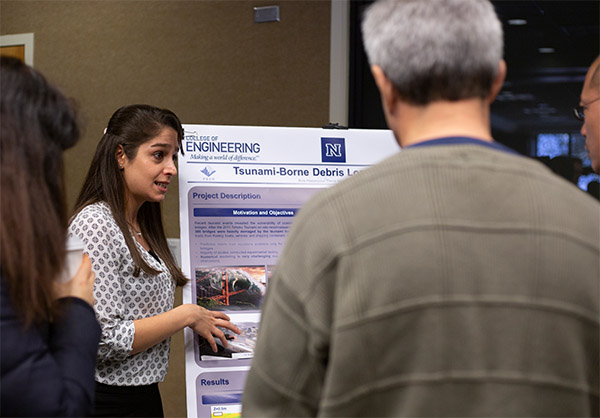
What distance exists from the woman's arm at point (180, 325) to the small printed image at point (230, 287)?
0.05 m

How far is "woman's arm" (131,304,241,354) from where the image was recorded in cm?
191

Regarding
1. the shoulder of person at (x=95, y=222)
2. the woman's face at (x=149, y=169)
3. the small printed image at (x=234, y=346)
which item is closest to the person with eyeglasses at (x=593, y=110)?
the small printed image at (x=234, y=346)

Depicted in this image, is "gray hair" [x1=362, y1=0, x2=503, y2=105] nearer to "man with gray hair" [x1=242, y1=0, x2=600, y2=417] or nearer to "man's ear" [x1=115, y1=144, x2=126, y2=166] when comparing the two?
"man with gray hair" [x1=242, y1=0, x2=600, y2=417]

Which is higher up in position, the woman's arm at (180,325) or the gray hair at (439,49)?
the gray hair at (439,49)

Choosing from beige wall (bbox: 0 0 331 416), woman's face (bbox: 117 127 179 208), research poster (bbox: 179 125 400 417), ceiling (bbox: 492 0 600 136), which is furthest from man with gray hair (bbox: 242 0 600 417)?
beige wall (bbox: 0 0 331 416)

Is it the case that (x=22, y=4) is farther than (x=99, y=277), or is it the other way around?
(x=22, y=4)

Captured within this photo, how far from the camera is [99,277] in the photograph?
188cm

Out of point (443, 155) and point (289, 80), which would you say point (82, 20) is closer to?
point (289, 80)

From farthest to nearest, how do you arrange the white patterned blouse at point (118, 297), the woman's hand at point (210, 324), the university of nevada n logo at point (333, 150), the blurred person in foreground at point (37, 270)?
the university of nevada n logo at point (333, 150)
the woman's hand at point (210, 324)
the white patterned blouse at point (118, 297)
the blurred person in foreground at point (37, 270)

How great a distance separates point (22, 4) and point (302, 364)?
3.85m

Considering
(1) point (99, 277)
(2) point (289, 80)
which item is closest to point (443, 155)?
(1) point (99, 277)

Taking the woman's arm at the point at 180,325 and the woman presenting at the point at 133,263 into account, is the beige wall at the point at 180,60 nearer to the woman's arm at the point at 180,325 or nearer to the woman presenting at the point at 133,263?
the woman presenting at the point at 133,263

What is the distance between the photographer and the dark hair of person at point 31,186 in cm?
101

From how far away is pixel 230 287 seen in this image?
2148mm
